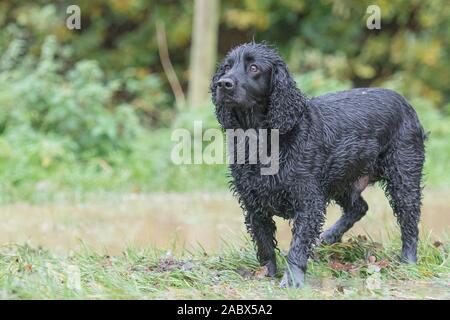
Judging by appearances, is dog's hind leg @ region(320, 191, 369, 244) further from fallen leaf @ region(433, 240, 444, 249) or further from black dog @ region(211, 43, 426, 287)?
fallen leaf @ region(433, 240, 444, 249)

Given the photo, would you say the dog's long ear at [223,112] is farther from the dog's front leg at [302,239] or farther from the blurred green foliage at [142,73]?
the blurred green foliage at [142,73]

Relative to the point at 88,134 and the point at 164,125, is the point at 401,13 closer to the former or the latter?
the point at 164,125

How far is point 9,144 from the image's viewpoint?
10570 mm

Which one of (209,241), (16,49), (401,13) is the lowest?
(209,241)

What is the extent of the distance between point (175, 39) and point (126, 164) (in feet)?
20.3

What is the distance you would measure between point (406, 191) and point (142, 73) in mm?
11369

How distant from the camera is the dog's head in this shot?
16.9ft

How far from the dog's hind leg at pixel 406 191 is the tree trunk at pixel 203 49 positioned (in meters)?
7.38

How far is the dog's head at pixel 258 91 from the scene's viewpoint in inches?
203

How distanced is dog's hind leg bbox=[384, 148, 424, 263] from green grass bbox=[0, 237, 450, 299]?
6.4 inches

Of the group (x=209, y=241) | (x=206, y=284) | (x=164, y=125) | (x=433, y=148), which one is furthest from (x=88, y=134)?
(x=206, y=284)

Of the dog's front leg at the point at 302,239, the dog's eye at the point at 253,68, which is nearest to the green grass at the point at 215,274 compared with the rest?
the dog's front leg at the point at 302,239
